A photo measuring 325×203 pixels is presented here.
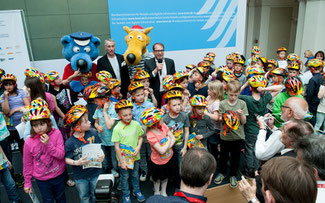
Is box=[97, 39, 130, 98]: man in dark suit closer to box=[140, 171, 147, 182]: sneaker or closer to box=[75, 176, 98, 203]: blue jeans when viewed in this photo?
box=[140, 171, 147, 182]: sneaker

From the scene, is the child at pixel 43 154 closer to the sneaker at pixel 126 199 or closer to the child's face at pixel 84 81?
the sneaker at pixel 126 199

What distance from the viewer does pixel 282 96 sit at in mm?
3172

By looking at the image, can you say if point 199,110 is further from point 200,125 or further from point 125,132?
point 125,132

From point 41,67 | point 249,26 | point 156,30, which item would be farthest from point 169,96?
point 249,26

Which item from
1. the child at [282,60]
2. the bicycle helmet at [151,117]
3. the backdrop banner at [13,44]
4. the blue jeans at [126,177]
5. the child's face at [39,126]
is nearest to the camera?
the child's face at [39,126]

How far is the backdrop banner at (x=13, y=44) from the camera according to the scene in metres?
4.86

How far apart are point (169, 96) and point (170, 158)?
32.7 inches

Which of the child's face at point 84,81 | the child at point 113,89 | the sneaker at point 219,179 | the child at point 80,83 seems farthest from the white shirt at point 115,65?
the sneaker at point 219,179

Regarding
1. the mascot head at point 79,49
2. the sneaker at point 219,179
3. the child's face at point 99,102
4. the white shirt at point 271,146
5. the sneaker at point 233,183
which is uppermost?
the mascot head at point 79,49

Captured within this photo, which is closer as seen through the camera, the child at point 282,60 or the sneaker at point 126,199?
the sneaker at point 126,199

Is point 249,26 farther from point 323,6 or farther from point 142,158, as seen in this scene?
point 142,158

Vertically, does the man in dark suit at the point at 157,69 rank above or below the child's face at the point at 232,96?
above

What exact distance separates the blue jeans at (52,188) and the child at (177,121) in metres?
1.47

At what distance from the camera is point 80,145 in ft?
8.22
